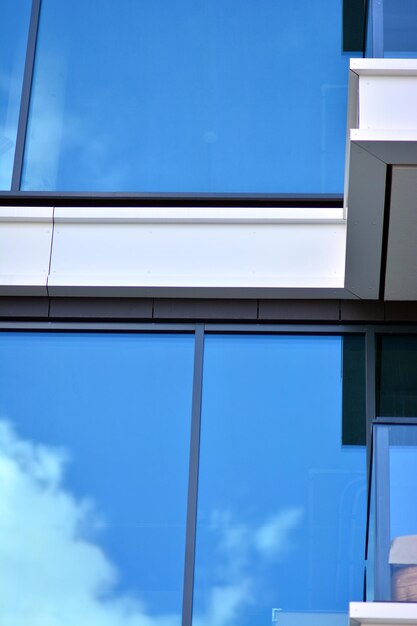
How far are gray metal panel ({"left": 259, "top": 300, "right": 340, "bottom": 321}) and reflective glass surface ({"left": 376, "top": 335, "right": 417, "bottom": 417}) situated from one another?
380 mm

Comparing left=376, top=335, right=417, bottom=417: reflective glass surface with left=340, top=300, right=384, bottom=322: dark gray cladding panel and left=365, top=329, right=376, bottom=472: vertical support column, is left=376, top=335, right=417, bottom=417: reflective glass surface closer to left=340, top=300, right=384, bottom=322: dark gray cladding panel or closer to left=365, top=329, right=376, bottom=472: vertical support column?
left=365, top=329, right=376, bottom=472: vertical support column

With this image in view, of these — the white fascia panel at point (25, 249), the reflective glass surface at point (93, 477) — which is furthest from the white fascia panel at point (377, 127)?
the white fascia panel at point (25, 249)

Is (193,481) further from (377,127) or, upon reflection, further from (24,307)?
(377,127)

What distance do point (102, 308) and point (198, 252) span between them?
0.76 m

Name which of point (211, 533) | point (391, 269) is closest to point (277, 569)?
point (211, 533)

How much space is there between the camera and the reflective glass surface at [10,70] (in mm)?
9766

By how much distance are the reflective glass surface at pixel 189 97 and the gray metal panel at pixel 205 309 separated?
0.82 metres

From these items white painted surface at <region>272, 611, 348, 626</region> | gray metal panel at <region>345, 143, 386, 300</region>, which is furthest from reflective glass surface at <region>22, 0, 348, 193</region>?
white painted surface at <region>272, 611, 348, 626</region>

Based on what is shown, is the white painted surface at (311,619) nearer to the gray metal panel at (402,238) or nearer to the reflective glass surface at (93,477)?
the reflective glass surface at (93,477)

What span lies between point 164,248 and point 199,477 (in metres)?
1.56

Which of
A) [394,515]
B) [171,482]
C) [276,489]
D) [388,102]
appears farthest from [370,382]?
[388,102]

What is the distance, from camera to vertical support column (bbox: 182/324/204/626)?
336 inches

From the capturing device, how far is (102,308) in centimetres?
938

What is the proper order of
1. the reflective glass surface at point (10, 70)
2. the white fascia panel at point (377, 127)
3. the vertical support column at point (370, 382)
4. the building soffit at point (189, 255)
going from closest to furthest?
→ the white fascia panel at point (377, 127) → the vertical support column at point (370, 382) → the building soffit at point (189, 255) → the reflective glass surface at point (10, 70)
